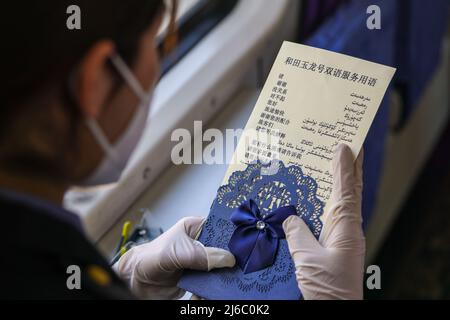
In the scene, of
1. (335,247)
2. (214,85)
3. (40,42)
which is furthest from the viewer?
(214,85)

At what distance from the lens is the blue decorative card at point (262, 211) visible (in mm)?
630

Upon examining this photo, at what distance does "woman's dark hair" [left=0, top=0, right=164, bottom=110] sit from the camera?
1.59ft

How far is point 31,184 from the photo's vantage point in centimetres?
52

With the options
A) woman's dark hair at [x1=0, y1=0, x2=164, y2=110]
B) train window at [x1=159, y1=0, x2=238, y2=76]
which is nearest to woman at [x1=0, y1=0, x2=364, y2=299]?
woman's dark hair at [x1=0, y1=0, x2=164, y2=110]

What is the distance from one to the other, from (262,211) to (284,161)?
0.21 ft

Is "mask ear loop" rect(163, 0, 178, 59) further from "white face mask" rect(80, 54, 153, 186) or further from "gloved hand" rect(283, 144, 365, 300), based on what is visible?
"gloved hand" rect(283, 144, 365, 300)

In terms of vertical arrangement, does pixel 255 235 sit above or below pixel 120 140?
Result: below

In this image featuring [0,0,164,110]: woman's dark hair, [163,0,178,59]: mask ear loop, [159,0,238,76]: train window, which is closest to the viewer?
[0,0,164,110]: woman's dark hair

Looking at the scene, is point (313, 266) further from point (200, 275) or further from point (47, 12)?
point (47, 12)

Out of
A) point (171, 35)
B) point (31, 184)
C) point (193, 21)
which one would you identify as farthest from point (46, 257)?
point (193, 21)

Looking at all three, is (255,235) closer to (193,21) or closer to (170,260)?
(170,260)

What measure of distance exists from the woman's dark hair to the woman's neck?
0.06 metres

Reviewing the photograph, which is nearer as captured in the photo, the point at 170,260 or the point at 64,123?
the point at 64,123

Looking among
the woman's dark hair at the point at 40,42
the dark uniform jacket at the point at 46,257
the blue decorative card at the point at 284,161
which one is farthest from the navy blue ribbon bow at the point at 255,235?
the woman's dark hair at the point at 40,42
